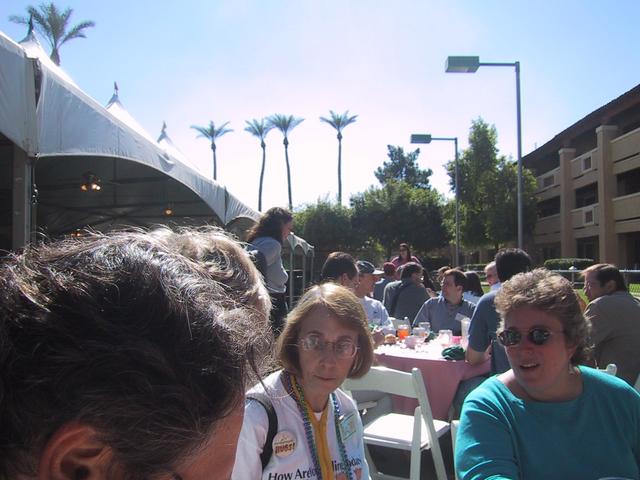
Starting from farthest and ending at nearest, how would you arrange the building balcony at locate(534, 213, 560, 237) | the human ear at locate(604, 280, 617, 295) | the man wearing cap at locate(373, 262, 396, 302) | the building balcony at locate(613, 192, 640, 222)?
the building balcony at locate(534, 213, 560, 237), the building balcony at locate(613, 192, 640, 222), the man wearing cap at locate(373, 262, 396, 302), the human ear at locate(604, 280, 617, 295)

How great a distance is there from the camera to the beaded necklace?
187 cm

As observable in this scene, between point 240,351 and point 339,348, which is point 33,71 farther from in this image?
point 240,351

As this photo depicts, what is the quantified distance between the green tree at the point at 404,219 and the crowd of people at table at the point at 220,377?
29683 mm

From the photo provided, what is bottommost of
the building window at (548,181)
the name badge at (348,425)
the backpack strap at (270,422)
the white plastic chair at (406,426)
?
the white plastic chair at (406,426)

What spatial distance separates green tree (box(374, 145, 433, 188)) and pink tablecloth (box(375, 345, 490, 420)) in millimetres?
56174

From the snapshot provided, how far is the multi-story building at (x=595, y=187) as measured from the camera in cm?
2367

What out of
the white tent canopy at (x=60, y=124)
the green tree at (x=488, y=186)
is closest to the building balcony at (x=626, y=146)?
the green tree at (x=488, y=186)

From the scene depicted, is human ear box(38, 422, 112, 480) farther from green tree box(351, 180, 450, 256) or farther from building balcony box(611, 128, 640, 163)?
green tree box(351, 180, 450, 256)

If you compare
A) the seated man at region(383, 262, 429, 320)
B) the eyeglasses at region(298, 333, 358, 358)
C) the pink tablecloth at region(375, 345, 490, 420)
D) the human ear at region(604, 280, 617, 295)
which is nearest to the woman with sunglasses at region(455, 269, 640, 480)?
the eyeglasses at region(298, 333, 358, 358)

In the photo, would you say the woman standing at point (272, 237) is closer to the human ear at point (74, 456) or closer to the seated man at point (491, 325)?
the seated man at point (491, 325)

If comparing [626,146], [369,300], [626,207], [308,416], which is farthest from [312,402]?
[626,207]

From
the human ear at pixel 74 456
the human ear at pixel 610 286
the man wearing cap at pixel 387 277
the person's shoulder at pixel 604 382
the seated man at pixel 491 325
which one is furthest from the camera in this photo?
the man wearing cap at pixel 387 277

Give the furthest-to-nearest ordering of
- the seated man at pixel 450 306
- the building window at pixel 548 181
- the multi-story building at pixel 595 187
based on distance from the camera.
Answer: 1. the building window at pixel 548 181
2. the multi-story building at pixel 595 187
3. the seated man at pixel 450 306

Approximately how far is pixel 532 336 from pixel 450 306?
4262 mm
